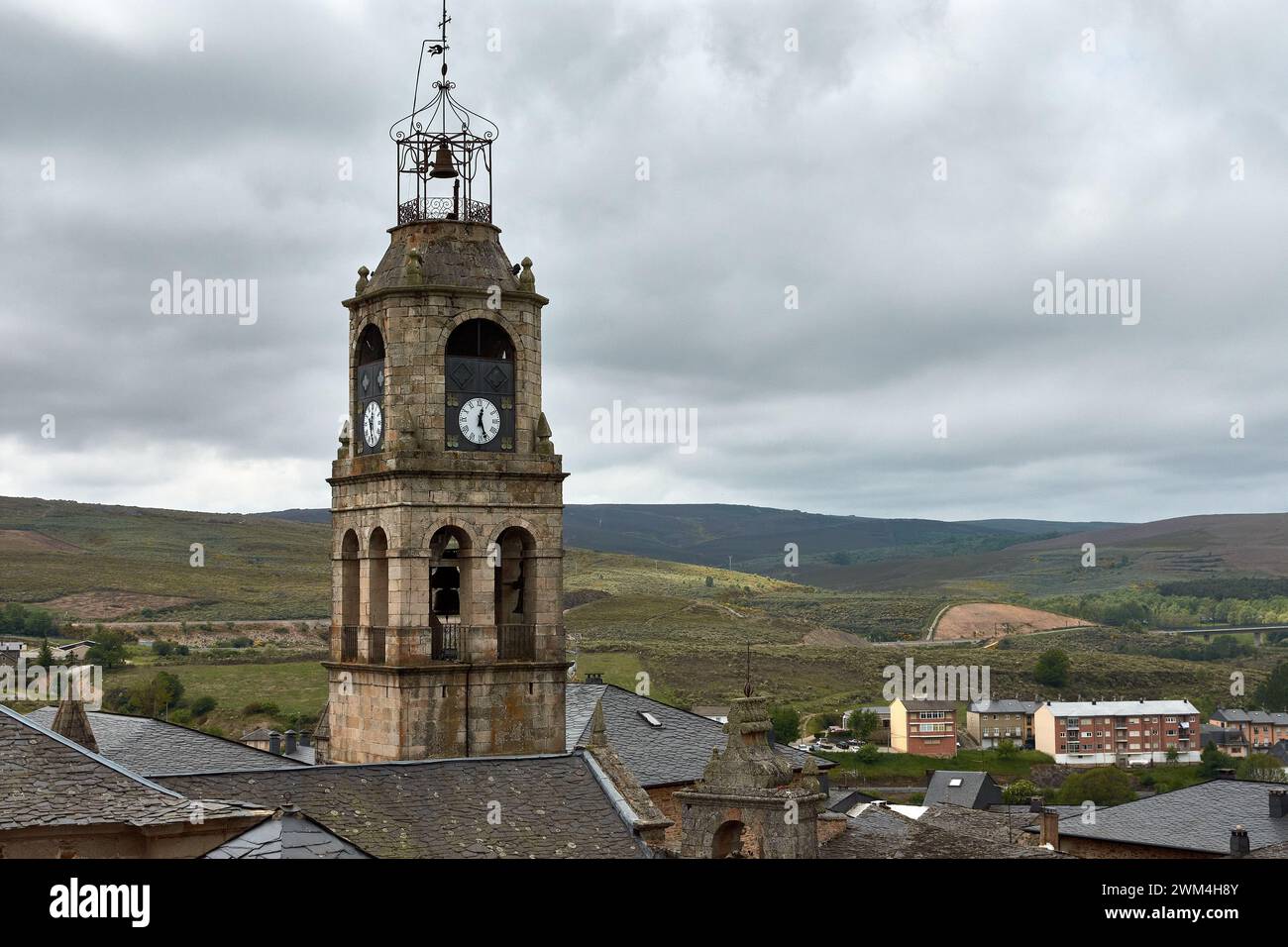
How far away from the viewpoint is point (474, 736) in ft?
98.0

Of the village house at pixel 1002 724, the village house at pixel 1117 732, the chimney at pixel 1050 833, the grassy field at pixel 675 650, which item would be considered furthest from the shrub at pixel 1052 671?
the chimney at pixel 1050 833

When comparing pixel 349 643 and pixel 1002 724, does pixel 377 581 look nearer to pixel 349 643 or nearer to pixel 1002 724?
pixel 349 643

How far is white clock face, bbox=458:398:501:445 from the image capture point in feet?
101

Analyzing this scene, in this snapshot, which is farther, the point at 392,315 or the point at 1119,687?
the point at 1119,687

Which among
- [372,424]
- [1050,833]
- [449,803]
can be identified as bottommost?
[1050,833]

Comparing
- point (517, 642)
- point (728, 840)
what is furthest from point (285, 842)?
point (517, 642)

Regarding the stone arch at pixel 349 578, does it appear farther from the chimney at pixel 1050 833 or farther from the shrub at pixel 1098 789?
the shrub at pixel 1098 789

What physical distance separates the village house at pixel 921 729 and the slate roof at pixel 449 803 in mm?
98414

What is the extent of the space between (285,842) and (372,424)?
17.3 meters

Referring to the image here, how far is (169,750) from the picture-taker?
28.2 m

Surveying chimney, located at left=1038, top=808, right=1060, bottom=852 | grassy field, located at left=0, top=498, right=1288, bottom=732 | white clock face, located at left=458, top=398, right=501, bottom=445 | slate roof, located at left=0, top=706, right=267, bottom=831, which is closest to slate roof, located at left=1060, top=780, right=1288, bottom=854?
chimney, located at left=1038, top=808, right=1060, bottom=852

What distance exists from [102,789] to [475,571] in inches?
617

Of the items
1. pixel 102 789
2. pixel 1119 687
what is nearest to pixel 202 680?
pixel 1119 687
